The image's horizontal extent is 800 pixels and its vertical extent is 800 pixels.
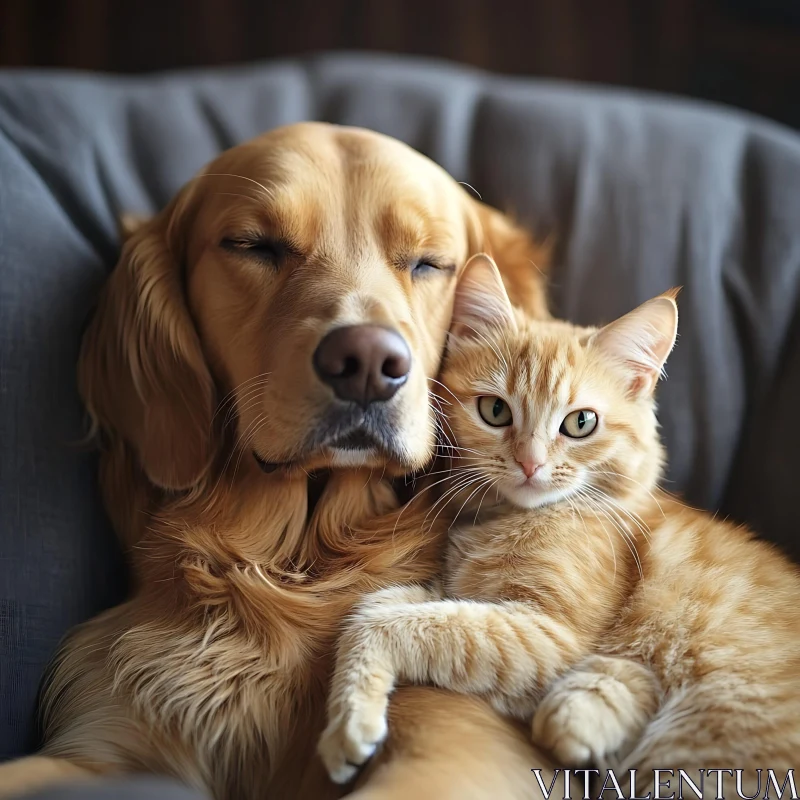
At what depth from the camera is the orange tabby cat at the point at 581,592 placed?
3.41 ft

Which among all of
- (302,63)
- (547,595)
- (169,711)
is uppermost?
(302,63)

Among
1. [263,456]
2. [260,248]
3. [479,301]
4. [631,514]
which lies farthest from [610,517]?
[260,248]

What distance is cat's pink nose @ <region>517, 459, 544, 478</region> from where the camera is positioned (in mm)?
1220

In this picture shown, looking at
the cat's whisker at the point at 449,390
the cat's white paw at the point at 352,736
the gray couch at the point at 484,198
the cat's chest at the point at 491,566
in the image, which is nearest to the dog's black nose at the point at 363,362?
the cat's whisker at the point at 449,390

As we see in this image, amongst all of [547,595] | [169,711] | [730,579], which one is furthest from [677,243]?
[169,711]

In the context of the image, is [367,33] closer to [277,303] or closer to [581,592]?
[277,303]

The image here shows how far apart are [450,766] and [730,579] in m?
0.49

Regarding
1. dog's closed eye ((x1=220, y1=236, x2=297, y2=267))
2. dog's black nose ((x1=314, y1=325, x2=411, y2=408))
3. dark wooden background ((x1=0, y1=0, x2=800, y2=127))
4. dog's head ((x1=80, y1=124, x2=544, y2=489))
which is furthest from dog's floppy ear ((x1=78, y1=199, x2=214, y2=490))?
dark wooden background ((x1=0, y1=0, x2=800, y2=127))

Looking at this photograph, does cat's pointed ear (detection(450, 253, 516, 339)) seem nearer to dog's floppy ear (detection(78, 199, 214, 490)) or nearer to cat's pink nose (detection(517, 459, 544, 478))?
cat's pink nose (detection(517, 459, 544, 478))

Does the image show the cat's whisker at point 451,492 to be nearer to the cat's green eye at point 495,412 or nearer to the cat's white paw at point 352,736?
the cat's green eye at point 495,412

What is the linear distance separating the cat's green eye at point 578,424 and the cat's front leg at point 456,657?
28 cm

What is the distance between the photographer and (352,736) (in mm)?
1033

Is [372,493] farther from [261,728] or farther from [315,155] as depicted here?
[315,155]

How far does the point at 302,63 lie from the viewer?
6.42 feet
